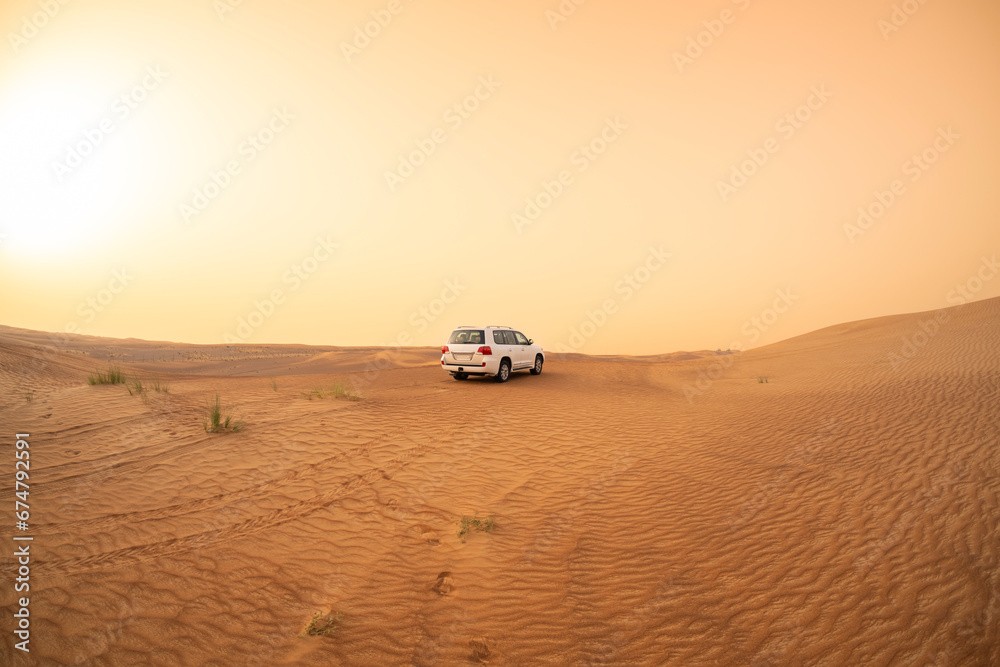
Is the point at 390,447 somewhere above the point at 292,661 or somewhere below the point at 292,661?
above

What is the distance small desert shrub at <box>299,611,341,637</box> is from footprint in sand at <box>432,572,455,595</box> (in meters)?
1.08

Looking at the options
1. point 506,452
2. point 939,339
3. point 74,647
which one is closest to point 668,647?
point 74,647

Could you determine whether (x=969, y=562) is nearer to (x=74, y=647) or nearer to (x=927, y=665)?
(x=927, y=665)

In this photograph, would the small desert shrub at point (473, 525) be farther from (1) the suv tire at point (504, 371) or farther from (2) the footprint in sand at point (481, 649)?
(1) the suv tire at point (504, 371)

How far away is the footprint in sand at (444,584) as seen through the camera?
5164 mm

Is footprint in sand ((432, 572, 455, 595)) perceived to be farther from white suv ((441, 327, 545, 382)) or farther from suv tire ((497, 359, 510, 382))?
suv tire ((497, 359, 510, 382))

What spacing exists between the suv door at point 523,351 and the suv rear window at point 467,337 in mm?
2183

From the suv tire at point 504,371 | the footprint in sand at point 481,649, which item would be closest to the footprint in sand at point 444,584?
the footprint in sand at point 481,649

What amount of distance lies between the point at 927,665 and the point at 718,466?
17.6ft

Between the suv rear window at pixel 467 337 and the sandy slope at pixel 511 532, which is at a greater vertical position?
the suv rear window at pixel 467 337

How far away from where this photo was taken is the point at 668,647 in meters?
4.27

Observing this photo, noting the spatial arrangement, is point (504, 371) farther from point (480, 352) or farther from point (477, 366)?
point (480, 352)

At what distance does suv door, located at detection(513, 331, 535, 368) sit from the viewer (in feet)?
63.6

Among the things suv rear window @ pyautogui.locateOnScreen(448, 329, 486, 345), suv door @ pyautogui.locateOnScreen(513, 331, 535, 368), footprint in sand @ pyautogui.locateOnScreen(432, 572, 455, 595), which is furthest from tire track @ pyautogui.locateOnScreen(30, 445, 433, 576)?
suv door @ pyautogui.locateOnScreen(513, 331, 535, 368)
